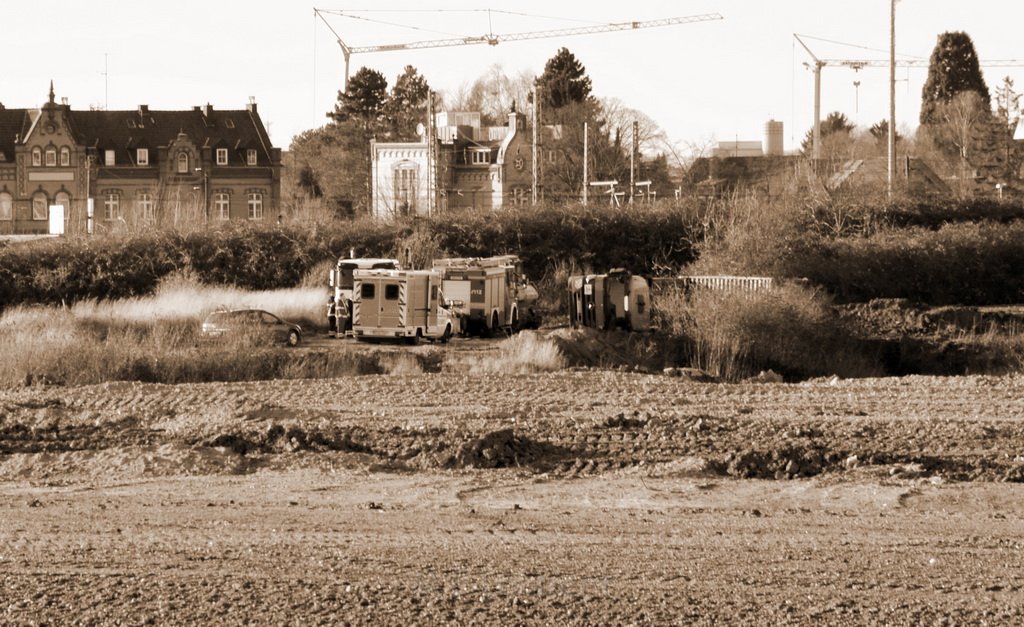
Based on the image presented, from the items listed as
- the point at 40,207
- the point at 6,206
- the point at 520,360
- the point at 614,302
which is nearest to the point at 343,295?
the point at 614,302

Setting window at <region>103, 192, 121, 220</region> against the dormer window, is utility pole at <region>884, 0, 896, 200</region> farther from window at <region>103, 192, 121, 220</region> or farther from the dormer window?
window at <region>103, 192, 121, 220</region>

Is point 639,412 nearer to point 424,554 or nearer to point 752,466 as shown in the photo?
point 752,466

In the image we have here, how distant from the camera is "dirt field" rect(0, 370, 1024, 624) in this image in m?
11.1

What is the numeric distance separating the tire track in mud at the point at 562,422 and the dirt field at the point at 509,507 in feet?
0.22

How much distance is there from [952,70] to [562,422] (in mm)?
79963

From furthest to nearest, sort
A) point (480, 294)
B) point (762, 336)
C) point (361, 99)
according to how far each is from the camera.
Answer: point (361, 99), point (480, 294), point (762, 336)

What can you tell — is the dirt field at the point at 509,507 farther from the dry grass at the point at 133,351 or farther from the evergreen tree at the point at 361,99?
the evergreen tree at the point at 361,99

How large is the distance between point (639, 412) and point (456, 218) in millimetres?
32228

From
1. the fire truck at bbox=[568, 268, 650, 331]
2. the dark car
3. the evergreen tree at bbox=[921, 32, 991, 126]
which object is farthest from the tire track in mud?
the evergreen tree at bbox=[921, 32, 991, 126]

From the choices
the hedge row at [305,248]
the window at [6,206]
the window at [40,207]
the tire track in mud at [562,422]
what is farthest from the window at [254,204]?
the tire track in mud at [562,422]

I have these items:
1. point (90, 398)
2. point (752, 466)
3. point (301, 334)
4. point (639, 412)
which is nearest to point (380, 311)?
point (301, 334)

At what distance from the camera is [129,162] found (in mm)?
84688

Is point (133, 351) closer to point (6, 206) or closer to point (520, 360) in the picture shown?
point (520, 360)

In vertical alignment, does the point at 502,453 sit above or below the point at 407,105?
below
